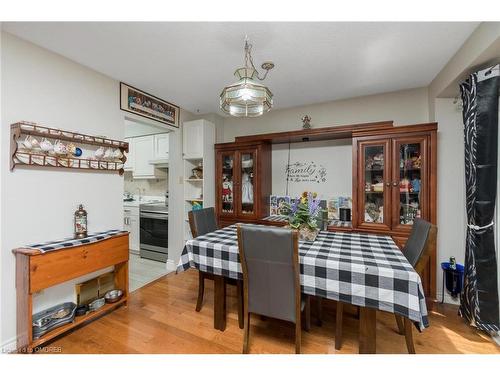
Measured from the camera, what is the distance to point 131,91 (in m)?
2.57

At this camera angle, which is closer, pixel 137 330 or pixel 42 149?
pixel 42 149

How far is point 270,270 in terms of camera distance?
58.0 inches

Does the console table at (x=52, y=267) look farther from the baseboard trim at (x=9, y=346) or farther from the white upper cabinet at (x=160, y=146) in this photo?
the white upper cabinet at (x=160, y=146)

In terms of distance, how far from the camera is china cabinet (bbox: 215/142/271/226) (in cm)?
314

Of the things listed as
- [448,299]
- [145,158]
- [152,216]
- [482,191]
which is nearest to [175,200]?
[152,216]

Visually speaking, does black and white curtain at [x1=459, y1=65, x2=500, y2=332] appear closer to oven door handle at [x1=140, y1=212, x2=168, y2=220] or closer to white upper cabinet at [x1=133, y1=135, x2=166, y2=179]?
oven door handle at [x1=140, y1=212, x2=168, y2=220]

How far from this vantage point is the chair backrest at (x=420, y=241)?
1.45 m

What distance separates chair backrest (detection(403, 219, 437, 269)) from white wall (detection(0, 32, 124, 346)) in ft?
8.93

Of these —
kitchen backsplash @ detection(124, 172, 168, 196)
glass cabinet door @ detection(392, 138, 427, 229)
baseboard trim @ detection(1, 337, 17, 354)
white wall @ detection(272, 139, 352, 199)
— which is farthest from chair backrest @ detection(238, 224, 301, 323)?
kitchen backsplash @ detection(124, 172, 168, 196)

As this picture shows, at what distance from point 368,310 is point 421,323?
270 millimetres

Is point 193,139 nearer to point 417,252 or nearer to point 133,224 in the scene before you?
point 133,224
